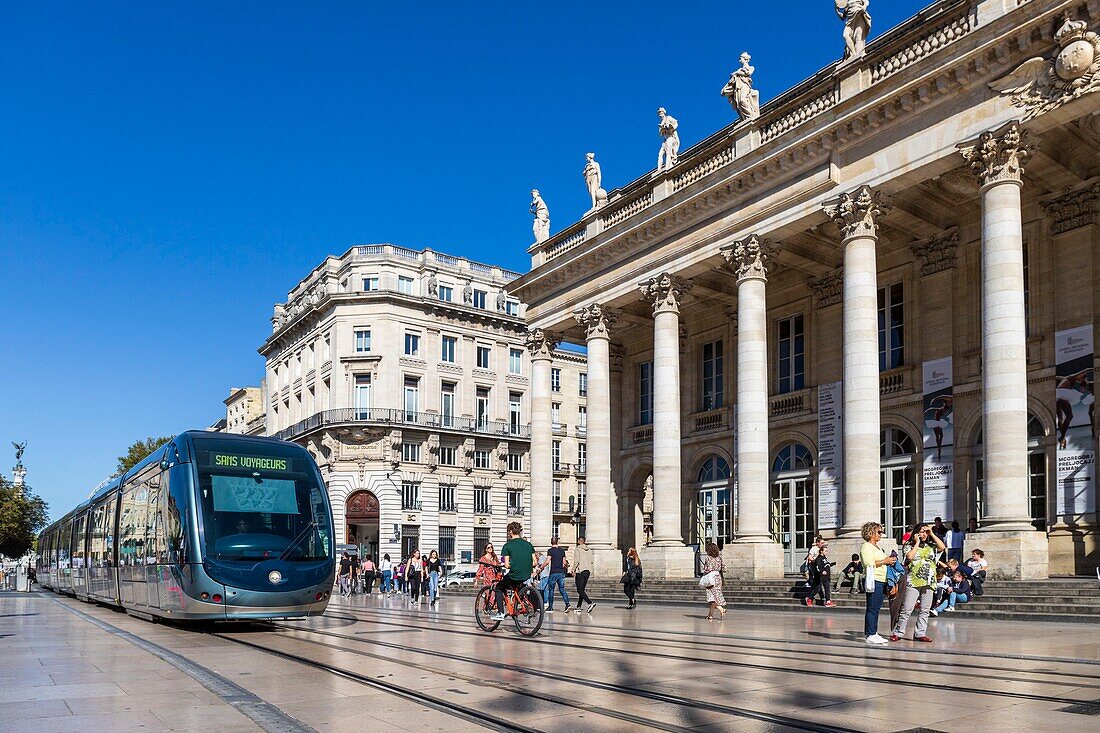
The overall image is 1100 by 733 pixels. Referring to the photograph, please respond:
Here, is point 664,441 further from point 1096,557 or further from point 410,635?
point 410,635

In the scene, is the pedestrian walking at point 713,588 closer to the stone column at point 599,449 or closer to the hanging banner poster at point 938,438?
the hanging banner poster at point 938,438

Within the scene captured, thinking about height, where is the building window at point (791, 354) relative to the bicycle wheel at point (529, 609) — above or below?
above

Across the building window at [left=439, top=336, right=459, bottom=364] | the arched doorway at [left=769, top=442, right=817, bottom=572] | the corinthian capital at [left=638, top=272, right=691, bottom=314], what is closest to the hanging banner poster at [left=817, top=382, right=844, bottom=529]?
the arched doorway at [left=769, top=442, right=817, bottom=572]

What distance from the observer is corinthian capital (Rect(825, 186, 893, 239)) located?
23.3 metres

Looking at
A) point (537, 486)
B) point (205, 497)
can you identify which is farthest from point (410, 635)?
point (537, 486)

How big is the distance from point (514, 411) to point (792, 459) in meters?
36.2

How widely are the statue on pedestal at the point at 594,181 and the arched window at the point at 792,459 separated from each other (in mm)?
9923

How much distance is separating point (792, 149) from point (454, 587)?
23.1m

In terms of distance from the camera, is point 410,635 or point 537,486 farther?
point 537,486

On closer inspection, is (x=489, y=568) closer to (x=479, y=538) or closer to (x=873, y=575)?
(x=873, y=575)

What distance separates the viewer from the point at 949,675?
30.0 feet

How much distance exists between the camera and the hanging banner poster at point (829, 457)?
27.3m

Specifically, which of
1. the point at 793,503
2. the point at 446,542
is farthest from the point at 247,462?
the point at 446,542

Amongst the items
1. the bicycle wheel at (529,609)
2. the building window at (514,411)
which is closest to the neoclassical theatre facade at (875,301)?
the bicycle wheel at (529,609)
